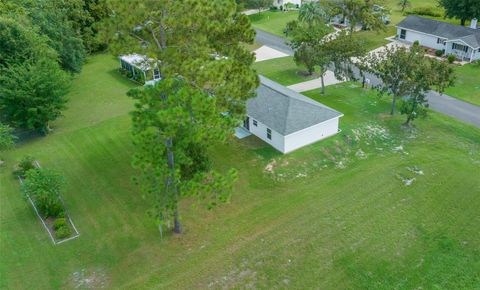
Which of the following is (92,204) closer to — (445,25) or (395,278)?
(395,278)

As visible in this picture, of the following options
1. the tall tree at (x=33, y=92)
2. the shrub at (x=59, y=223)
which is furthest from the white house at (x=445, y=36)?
the shrub at (x=59, y=223)

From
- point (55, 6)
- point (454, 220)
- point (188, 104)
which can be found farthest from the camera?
point (55, 6)

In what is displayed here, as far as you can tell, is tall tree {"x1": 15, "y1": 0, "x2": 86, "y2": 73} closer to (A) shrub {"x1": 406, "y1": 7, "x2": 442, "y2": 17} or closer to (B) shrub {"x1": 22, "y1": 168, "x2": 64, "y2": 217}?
(B) shrub {"x1": 22, "y1": 168, "x2": 64, "y2": 217}

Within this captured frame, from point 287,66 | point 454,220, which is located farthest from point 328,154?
point 287,66

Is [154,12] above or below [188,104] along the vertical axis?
above

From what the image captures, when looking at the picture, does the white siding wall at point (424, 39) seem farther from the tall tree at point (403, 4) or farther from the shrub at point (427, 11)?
the tall tree at point (403, 4)

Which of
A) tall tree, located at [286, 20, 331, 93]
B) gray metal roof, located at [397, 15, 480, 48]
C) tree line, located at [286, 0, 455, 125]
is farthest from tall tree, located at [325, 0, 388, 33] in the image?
tall tree, located at [286, 20, 331, 93]

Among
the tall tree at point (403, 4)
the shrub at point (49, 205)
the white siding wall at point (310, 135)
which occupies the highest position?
the tall tree at point (403, 4)
